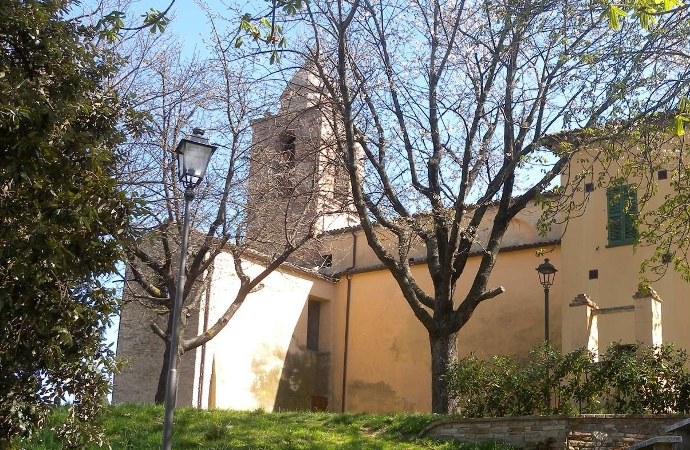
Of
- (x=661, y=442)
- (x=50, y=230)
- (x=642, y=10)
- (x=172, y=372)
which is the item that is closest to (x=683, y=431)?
(x=661, y=442)

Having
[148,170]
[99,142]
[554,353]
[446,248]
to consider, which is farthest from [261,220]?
[99,142]

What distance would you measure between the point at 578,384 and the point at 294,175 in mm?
9064

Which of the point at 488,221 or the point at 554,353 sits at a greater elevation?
the point at 488,221

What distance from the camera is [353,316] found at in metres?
28.2

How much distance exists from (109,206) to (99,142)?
2.33ft

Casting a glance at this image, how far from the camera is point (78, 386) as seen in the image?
8070 millimetres

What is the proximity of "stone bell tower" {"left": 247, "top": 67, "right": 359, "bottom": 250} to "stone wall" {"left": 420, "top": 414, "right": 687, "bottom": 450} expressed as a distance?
605 cm

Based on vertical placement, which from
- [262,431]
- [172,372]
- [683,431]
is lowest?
[262,431]

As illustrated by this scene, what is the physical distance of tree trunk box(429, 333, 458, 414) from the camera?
15227 millimetres

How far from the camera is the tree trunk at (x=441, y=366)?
15.2 meters

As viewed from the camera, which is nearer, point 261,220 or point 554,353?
point 554,353

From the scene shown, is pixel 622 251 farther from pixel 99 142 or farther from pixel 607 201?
pixel 99 142

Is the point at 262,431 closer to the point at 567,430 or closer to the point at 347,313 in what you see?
the point at 567,430

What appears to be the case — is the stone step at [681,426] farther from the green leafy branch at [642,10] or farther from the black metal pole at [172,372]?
the black metal pole at [172,372]
